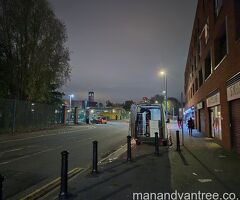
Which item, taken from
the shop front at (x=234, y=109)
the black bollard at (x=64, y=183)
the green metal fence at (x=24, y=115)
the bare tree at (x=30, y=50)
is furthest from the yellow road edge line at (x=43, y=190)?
the bare tree at (x=30, y=50)

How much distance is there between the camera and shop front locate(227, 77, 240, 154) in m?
12.8

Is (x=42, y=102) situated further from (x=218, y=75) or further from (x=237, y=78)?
(x=237, y=78)

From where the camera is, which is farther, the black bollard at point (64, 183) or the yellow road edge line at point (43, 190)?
the yellow road edge line at point (43, 190)

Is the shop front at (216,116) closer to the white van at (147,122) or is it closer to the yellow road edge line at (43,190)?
the white van at (147,122)

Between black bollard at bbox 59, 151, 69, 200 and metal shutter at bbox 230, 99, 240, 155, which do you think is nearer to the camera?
black bollard at bbox 59, 151, 69, 200

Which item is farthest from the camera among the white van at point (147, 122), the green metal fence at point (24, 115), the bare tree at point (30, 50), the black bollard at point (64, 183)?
the bare tree at point (30, 50)

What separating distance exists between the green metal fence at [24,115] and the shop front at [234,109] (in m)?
21.6

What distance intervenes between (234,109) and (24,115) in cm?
2430

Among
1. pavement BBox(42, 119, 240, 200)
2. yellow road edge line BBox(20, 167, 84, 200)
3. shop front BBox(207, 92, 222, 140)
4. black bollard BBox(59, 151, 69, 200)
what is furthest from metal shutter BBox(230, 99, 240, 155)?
black bollard BBox(59, 151, 69, 200)

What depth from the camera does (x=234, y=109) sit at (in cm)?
1368

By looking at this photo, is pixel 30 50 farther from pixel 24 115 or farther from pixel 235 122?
pixel 235 122

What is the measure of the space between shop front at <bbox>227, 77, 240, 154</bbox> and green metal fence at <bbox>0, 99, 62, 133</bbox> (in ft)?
70.7

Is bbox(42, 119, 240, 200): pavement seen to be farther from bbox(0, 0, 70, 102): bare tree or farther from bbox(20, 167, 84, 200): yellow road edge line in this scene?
bbox(0, 0, 70, 102): bare tree

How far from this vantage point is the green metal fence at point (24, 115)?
1104 inches
